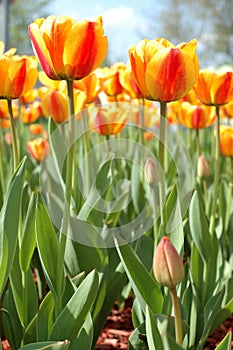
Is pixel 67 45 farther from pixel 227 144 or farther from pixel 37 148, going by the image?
pixel 37 148

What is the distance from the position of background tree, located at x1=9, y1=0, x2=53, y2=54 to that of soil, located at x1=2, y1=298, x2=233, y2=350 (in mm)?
29004

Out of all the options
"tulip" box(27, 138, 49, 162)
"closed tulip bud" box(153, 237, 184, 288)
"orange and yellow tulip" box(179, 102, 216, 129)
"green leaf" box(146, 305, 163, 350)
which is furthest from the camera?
"tulip" box(27, 138, 49, 162)

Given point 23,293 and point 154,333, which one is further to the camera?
point 23,293

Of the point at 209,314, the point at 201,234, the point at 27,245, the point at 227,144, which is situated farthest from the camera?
the point at 227,144

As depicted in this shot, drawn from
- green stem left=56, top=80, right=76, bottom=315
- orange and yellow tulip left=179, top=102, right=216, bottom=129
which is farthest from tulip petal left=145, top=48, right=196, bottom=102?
orange and yellow tulip left=179, top=102, right=216, bottom=129

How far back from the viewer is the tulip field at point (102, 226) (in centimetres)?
82

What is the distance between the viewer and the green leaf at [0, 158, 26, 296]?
33.6 inches

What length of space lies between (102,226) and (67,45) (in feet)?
2.38

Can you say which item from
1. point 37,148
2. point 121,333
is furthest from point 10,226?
point 37,148

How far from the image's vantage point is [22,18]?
29.8 meters

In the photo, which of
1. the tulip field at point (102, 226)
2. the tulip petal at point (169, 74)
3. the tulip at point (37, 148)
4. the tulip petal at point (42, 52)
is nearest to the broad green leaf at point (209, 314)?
the tulip field at point (102, 226)

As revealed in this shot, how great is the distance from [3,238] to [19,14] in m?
30.6

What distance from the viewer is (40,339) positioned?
3.07ft

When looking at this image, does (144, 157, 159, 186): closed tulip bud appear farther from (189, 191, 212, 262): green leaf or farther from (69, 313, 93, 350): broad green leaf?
(69, 313, 93, 350): broad green leaf
